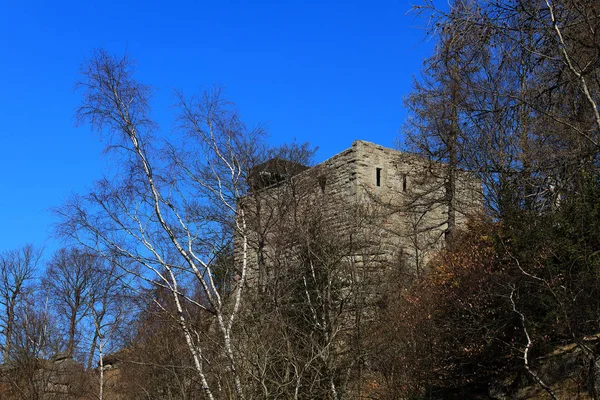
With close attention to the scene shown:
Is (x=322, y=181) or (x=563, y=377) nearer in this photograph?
(x=563, y=377)

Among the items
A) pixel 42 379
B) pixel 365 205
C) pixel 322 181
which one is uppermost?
pixel 322 181

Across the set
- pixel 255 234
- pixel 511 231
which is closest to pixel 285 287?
pixel 255 234

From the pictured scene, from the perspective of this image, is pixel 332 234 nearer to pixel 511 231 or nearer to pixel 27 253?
pixel 511 231

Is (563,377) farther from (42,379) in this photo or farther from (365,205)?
(42,379)

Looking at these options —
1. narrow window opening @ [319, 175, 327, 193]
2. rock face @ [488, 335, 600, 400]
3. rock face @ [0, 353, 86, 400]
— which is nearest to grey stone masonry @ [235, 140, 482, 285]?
narrow window opening @ [319, 175, 327, 193]

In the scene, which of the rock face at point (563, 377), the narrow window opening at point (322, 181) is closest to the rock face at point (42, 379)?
the narrow window opening at point (322, 181)

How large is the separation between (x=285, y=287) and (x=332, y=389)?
395cm

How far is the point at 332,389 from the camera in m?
13.1

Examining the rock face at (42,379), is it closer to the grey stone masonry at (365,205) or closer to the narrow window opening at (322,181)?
the grey stone masonry at (365,205)

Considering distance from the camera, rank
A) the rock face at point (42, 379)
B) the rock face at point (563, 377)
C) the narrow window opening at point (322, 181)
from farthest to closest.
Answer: the narrow window opening at point (322, 181) < the rock face at point (42, 379) < the rock face at point (563, 377)

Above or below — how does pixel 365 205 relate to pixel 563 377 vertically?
above

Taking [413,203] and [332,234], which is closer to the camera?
[332,234]

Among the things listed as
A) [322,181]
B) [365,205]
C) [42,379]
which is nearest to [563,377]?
[365,205]

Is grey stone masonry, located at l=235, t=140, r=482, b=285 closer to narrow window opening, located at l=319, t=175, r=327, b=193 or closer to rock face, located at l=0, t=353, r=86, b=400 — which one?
narrow window opening, located at l=319, t=175, r=327, b=193
